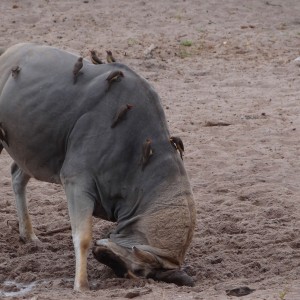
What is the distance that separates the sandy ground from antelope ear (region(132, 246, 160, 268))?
132mm

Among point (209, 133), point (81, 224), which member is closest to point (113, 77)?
point (81, 224)

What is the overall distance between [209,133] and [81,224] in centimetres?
431

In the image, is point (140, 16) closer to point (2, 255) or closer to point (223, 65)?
point (223, 65)

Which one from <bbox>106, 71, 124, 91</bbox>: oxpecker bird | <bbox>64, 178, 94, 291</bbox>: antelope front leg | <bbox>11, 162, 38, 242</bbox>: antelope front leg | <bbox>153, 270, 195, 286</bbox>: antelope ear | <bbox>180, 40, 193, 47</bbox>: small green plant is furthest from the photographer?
<bbox>180, 40, 193, 47</bbox>: small green plant

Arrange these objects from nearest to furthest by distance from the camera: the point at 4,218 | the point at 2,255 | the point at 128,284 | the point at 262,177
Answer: the point at 128,284
the point at 2,255
the point at 4,218
the point at 262,177

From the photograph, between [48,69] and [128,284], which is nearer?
[128,284]

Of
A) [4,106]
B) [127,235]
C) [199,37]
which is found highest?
[4,106]

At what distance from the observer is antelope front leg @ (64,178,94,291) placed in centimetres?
680

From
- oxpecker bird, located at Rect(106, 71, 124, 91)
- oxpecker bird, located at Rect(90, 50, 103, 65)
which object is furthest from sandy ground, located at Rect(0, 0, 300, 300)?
oxpecker bird, located at Rect(90, 50, 103, 65)

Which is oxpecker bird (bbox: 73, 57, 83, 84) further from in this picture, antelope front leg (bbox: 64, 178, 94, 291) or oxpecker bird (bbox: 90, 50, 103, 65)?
antelope front leg (bbox: 64, 178, 94, 291)

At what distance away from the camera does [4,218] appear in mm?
8562

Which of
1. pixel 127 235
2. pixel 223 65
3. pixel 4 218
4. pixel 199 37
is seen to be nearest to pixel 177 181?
pixel 127 235

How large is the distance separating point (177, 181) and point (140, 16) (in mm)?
9997

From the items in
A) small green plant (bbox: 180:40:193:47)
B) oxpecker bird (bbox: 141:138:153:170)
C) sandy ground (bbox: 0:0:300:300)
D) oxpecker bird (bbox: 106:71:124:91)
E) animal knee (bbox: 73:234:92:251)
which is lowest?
small green plant (bbox: 180:40:193:47)
